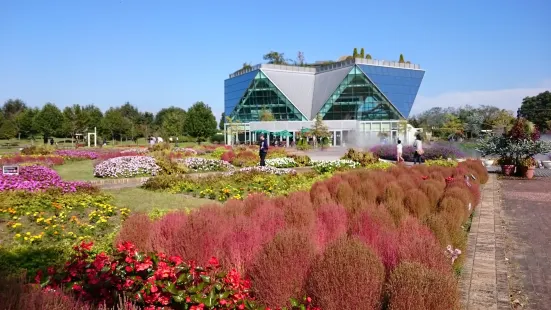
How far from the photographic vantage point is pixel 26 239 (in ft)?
20.3

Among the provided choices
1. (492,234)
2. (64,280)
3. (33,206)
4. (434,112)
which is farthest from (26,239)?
(434,112)

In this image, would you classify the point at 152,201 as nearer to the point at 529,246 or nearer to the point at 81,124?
the point at 529,246

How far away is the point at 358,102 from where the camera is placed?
206 feet

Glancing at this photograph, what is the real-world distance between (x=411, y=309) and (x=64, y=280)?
2685 mm

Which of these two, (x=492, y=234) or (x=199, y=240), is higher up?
(x=199, y=240)

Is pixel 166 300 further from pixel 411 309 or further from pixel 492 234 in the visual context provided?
pixel 492 234

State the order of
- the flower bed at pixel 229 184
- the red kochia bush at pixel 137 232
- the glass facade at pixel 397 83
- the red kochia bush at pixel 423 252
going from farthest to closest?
the glass facade at pixel 397 83
the flower bed at pixel 229 184
the red kochia bush at pixel 137 232
the red kochia bush at pixel 423 252

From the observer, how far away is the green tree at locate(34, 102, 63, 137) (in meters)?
48.2

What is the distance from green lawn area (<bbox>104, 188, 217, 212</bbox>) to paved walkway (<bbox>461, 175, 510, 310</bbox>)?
219 inches

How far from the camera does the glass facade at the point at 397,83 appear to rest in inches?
2494

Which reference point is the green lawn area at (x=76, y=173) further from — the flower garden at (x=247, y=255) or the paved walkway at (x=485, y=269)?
the paved walkway at (x=485, y=269)

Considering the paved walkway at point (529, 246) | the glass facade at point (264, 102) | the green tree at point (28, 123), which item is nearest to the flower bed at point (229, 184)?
the paved walkway at point (529, 246)

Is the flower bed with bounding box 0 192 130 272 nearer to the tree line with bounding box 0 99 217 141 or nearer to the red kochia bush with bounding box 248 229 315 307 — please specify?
the red kochia bush with bounding box 248 229 315 307

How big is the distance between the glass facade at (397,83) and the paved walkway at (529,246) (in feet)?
169
